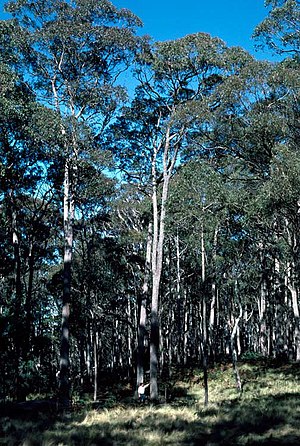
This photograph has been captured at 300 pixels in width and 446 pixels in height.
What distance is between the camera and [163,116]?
66.9 ft

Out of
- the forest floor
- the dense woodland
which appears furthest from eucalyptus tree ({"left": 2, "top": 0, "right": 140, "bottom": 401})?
the forest floor

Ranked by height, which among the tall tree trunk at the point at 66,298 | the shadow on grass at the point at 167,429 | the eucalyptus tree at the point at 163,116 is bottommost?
the shadow on grass at the point at 167,429

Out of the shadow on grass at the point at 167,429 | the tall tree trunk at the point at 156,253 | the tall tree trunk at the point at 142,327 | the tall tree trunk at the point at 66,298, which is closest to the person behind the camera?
the shadow on grass at the point at 167,429

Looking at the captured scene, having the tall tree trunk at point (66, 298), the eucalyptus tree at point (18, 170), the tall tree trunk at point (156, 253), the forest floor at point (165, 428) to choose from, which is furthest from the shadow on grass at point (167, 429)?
the eucalyptus tree at point (18, 170)

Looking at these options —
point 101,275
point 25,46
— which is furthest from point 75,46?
point 101,275

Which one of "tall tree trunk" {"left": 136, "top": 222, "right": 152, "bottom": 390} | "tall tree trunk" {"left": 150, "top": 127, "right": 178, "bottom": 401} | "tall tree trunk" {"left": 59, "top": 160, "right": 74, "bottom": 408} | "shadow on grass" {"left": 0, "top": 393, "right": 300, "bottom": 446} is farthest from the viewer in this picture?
"tall tree trunk" {"left": 136, "top": 222, "right": 152, "bottom": 390}

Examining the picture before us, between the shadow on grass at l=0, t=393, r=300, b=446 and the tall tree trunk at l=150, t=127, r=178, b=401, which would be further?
the tall tree trunk at l=150, t=127, r=178, b=401

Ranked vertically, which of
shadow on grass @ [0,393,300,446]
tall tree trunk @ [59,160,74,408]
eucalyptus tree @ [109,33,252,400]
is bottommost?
shadow on grass @ [0,393,300,446]

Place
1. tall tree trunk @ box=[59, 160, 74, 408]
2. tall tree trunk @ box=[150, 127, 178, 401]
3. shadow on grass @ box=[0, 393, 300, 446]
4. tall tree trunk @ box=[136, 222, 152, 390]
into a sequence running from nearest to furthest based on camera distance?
1. shadow on grass @ box=[0, 393, 300, 446]
2. tall tree trunk @ box=[59, 160, 74, 408]
3. tall tree trunk @ box=[150, 127, 178, 401]
4. tall tree trunk @ box=[136, 222, 152, 390]

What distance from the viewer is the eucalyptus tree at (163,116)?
1801 cm

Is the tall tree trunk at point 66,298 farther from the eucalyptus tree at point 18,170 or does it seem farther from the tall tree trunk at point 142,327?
the tall tree trunk at point 142,327

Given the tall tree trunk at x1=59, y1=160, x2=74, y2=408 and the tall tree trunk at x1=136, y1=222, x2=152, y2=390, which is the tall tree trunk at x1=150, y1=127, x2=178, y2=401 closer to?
the tall tree trunk at x1=136, y1=222, x2=152, y2=390

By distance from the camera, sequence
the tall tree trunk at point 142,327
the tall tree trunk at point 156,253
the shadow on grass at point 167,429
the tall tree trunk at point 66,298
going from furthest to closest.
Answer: the tall tree trunk at point 142,327
the tall tree trunk at point 156,253
the tall tree trunk at point 66,298
the shadow on grass at point 167,429

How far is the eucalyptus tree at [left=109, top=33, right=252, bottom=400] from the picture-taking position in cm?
1801
